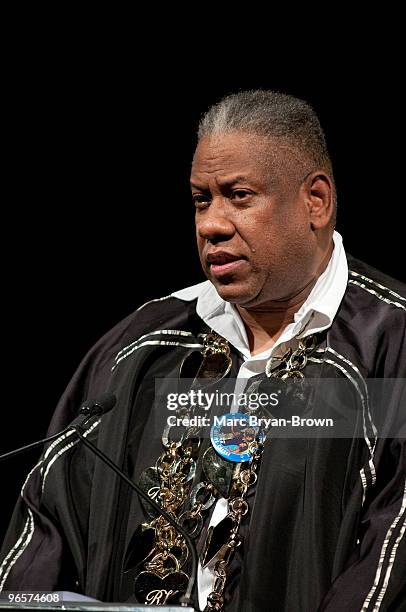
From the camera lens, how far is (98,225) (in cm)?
316

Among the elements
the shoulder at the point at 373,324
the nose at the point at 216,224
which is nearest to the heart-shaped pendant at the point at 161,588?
the shoulder at the point at 373,324

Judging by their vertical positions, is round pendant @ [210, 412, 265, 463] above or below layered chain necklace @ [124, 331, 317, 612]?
above

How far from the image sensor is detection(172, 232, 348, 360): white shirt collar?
2.47 metres

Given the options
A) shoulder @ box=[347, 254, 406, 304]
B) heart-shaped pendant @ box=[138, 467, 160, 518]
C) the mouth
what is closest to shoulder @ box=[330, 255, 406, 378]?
shoulder @ box=[347, 254, 406, 304]

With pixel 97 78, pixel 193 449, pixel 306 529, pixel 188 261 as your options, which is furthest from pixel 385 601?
pixel 97 78

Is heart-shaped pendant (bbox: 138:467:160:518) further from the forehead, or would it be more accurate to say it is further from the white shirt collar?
the forehead

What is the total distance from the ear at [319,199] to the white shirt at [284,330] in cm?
10

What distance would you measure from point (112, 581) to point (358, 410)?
2.07ft

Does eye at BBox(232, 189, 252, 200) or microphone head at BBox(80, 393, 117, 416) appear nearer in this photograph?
microphone head at BBox(80, 393, 117, 416)

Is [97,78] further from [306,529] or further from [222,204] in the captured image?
[306,529]

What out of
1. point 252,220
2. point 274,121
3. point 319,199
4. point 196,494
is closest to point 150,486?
point 196,494

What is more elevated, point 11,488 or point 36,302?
point 36,302

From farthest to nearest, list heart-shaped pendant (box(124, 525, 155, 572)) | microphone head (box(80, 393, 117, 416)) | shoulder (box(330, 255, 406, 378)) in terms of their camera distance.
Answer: heart-shaped pendant (box(124, 525, 155, 572)), shoulder (box(330, 255, 406, 378)), microphone head (box(80, 393, 117, 416))

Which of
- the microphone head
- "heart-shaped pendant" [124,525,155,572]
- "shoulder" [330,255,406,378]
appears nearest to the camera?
the microphone head
